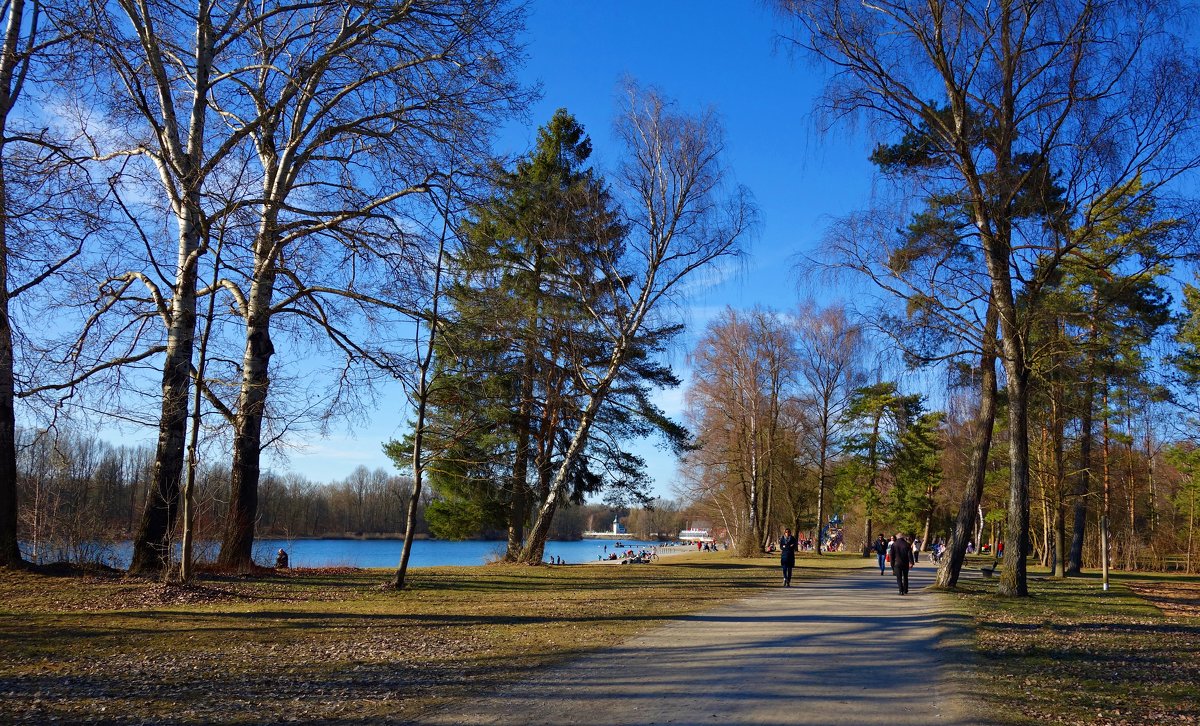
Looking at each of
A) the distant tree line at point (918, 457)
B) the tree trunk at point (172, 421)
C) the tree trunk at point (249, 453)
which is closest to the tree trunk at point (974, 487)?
the distant tree line at point (918, 457)

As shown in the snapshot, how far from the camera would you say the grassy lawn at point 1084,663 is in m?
6.68

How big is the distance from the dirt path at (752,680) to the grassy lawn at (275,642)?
1.98ft

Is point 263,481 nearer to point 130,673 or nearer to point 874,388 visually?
point 130,673

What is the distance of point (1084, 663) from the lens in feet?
29.0

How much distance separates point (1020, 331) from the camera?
16203mm

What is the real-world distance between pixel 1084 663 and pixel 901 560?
9.54 m

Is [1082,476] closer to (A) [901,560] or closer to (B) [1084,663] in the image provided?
(A) [901,560]

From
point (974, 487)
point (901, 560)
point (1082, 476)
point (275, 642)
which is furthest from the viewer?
point (1082, 476)

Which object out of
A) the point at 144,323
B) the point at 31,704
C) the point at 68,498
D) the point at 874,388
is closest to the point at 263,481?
the point at 68,498

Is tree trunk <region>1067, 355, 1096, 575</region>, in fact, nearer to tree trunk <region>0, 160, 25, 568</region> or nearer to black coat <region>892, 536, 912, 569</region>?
black coat <region>892, 536, 912, 569</region>

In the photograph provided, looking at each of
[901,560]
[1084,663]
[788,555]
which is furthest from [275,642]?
[901,560]

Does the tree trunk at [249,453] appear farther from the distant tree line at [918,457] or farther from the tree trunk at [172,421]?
the distant tree line at [918,457]

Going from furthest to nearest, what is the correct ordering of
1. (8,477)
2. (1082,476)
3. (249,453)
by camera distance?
(1082,476) → (249,453) → (8,477)

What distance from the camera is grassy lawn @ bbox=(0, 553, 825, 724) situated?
598cm
